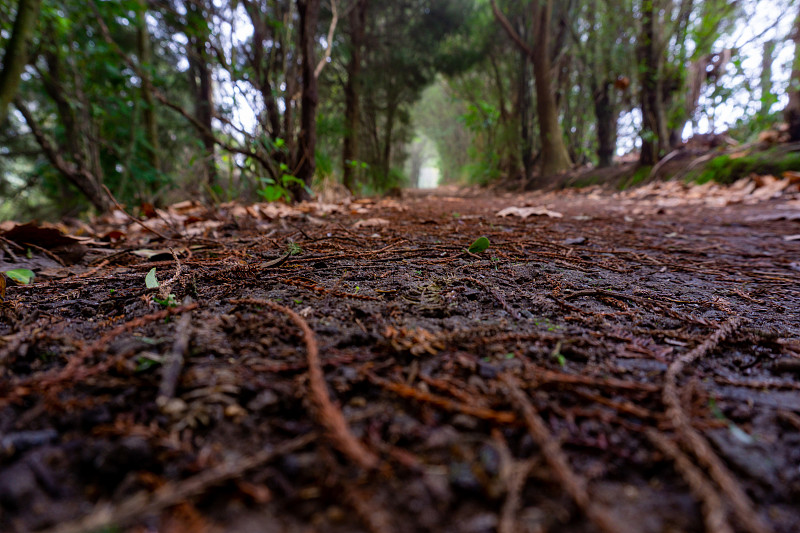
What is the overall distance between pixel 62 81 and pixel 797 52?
9848 mm

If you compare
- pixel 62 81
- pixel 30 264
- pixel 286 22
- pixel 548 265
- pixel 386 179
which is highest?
pixel 286 22

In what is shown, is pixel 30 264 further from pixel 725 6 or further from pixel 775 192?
pixel 725 6

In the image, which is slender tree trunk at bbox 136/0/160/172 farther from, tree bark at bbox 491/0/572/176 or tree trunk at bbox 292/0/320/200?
tree bark at bbox 491/0/572/176

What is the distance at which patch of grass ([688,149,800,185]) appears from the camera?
4.02 m

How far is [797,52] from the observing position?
5.25 m

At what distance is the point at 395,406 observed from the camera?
61 centimetres

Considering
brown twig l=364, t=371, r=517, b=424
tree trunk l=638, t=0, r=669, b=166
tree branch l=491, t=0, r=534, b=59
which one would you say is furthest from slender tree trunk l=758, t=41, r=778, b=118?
brown twig l=364, t=371, r=517, b=424

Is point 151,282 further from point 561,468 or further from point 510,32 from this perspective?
point 510,32

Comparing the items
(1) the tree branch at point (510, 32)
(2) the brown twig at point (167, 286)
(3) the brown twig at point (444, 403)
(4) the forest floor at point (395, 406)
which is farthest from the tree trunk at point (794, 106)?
(2) the brown twig at point (167, 286)

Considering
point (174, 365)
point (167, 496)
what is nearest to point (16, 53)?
point (174, 365)

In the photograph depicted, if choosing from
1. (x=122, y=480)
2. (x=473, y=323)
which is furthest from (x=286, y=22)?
(x=122, y=480)

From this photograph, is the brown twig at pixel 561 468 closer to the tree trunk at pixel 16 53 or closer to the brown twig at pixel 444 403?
the brown twig at pixel 444 403

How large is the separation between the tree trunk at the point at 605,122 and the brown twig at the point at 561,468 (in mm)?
8297

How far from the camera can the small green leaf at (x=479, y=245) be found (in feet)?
5.25
